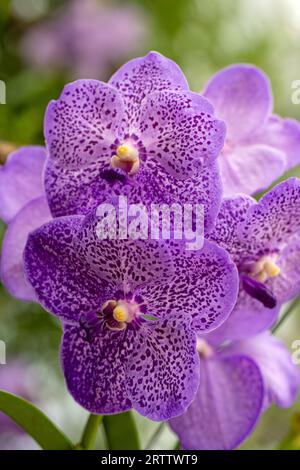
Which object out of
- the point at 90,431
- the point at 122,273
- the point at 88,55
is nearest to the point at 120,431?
the point at 90,431

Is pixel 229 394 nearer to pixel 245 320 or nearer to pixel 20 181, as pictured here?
pixel 245 320

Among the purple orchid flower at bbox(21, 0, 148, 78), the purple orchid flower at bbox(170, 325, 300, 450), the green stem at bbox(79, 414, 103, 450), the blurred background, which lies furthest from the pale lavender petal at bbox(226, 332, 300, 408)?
the purple orchid flower at bbox(21, 0, 148, 78)

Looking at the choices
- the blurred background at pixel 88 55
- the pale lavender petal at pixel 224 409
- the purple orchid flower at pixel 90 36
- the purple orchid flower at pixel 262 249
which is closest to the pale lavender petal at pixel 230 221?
the purple orchid flower at pixel 262 249

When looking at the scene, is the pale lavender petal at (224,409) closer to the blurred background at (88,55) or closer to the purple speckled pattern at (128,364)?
the purple speckled pattern at (128,364)

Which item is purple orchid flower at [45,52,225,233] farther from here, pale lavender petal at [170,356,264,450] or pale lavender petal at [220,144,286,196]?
pale lavender petal at [170,356,264,450]

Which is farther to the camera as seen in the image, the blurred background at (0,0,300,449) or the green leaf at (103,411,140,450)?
the blurred background at (0,0,300,449)

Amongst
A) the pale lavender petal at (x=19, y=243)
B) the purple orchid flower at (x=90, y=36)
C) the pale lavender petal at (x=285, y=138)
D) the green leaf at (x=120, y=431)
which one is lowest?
the purple orchid flower at (x=90, y=36)
